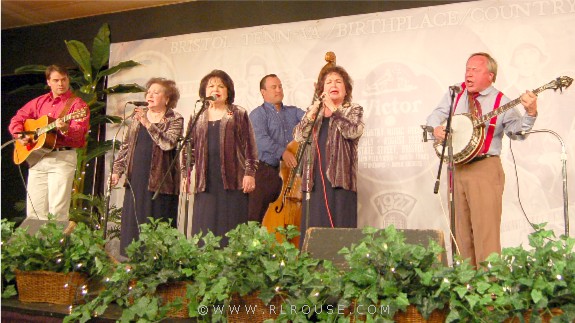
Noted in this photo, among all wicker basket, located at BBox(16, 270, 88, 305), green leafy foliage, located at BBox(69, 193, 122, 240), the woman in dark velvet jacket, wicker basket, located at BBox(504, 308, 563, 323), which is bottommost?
wicker basket, located at BBox(16, 270, 88, 305)

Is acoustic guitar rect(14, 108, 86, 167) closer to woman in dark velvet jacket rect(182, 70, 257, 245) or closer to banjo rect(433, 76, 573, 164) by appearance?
woman in dark velvet jacket rect(182, 70, 257, 245)

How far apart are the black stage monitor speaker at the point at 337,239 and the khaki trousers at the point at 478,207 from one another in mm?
1612

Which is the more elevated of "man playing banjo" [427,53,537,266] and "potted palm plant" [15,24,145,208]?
"potted palm plant" [15,24,145,208]

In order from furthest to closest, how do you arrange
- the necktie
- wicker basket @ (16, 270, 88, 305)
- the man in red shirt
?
the man in red shirt, the necktie, wicker basket @ (16, 270, 88, 305)

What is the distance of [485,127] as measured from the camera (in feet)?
14.1

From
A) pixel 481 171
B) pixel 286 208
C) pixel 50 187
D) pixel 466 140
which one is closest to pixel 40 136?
pixel 50 187

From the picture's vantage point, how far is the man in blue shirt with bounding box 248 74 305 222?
207 inches

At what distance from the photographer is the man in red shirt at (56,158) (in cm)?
567

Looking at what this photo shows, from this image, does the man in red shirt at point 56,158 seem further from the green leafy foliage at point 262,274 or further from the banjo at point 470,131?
the green leafy foliage at point 262,274

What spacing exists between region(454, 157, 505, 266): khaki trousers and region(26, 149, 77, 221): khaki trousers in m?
3.50

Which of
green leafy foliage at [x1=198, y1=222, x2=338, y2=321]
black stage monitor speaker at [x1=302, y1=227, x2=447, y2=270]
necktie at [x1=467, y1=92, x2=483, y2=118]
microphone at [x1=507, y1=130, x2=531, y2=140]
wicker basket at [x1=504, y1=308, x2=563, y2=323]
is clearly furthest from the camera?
necktie at [x1=467, y1=92, x2=483, y2=118]

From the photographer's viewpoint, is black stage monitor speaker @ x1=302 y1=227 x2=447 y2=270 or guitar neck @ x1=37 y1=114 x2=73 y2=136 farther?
guitar neck @ x1=37 y1=114 x2=73 y2=136

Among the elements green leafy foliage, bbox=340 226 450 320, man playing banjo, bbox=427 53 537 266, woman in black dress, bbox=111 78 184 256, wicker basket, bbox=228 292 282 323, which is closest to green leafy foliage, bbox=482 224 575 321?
green leafy foliage, bbox=340 226 450 320

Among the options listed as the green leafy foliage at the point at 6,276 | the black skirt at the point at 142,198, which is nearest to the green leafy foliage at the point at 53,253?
the green leafy foliage at the point at 6,276
